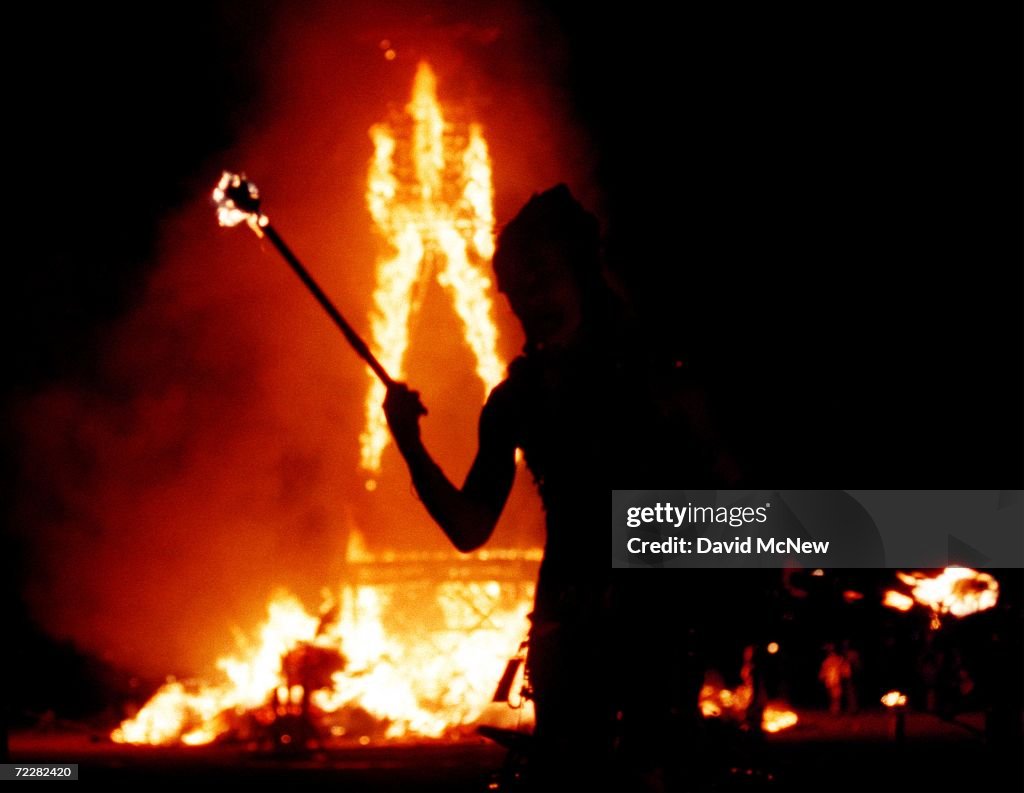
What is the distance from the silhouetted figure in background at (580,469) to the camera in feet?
9.00

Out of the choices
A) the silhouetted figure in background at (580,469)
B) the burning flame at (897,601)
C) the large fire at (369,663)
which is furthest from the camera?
the large fire at (369,663)

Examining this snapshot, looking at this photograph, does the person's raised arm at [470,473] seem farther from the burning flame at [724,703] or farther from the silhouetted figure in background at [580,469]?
the burning flame at [724,703]

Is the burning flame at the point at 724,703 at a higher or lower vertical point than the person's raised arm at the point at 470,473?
lower

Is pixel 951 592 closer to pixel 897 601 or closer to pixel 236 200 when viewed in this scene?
pixel 897 601

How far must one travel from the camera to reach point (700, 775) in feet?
9.00

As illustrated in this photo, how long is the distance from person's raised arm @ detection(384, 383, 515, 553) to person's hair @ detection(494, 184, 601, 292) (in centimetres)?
28

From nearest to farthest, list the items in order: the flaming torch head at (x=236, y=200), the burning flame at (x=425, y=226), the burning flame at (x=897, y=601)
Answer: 1. the flaming torch head at (x=236, y=200)
2. the burning flame at (x=897, y=601)
3. the burning flame at (x=425, y=226)

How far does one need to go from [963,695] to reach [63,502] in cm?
1710

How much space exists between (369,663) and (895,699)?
12.9 metres

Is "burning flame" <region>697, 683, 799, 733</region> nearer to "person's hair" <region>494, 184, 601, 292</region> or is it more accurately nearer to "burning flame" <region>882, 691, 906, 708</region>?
"burning flame" <region>882, 691, 906, 708</region>

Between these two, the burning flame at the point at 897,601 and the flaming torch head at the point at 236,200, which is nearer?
the flaming torch head at the point at 236,200

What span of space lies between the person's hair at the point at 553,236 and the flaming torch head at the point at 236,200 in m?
0.66

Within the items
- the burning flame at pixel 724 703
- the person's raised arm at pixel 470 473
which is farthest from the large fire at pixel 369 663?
the person's raised arm at pixel 470 473

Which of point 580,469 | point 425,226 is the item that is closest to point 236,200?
point 580,469
